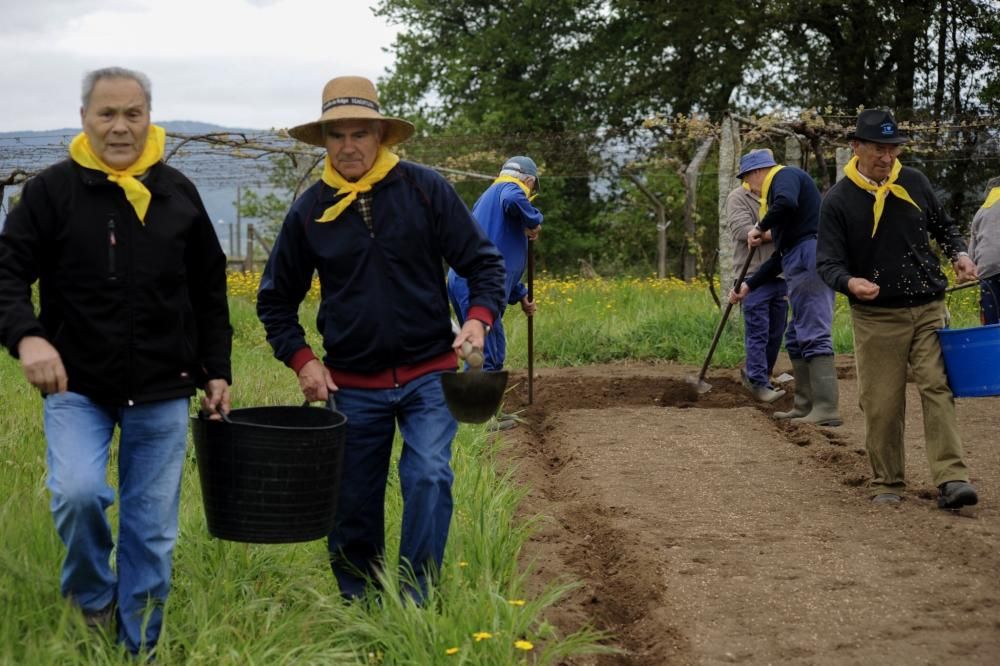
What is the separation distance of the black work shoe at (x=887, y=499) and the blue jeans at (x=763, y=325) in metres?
3.06

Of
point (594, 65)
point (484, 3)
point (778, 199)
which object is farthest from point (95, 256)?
point (484, 3)

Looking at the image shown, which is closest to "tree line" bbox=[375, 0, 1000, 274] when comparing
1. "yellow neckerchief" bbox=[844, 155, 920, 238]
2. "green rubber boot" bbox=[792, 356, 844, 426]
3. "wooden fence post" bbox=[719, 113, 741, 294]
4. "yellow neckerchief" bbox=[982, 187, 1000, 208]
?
"wooden fence post" bbox=[719, 113, 741, 294]

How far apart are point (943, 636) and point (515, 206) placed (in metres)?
4.39

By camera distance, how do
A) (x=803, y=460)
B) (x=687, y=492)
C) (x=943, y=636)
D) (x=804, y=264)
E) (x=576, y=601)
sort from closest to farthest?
(x=943, y=636), (x=576, y=601), (x=687, y=492), (x=803, y=460), (x=804, y=264)

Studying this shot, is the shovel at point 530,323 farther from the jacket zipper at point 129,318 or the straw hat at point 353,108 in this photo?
the jacket zipper at point 129,318

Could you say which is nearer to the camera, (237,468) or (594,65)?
(237,468)

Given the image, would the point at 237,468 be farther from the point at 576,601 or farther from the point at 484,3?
the point at 484,3

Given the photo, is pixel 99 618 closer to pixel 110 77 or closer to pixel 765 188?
pixel 110 77

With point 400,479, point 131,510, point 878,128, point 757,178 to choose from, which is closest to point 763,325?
point 757,178

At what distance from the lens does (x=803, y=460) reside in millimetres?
7324

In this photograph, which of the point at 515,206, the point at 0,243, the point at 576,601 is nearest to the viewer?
the point at 0,243

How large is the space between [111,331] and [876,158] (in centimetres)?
396

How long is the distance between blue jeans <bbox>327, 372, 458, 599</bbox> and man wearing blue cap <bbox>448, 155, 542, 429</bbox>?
364cm

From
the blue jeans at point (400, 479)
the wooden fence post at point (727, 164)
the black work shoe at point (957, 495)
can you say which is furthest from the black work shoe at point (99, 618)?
the wooden fence post at point (727, 164)
